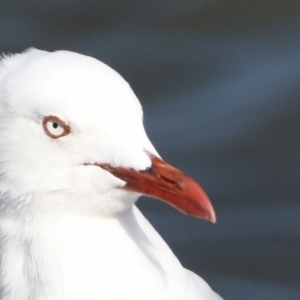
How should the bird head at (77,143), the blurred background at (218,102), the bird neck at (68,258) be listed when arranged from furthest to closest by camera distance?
the blurred background at (218,102)
the bird neck at (68,258)
the bird head at (77,143)

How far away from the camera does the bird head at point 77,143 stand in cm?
400

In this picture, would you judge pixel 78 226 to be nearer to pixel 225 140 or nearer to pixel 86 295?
pixel 86 295

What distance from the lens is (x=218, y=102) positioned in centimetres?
669

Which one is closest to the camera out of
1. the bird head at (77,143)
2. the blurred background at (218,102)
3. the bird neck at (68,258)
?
the bird head at (77,143)

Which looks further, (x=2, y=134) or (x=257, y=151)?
(x=257, y=151)

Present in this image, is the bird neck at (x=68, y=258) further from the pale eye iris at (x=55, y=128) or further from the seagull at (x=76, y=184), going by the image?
the pale eye iris at (x=55, y=128)

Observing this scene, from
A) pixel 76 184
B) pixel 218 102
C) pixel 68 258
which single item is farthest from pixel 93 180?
pixel 218 102

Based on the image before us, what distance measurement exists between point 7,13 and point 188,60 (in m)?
1.28

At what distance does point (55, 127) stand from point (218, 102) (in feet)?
9.09

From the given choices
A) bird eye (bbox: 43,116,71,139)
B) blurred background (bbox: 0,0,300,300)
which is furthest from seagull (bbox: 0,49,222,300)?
blurred background (bbox: 0,0,300,300)

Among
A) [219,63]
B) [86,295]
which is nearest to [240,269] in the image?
[219,63]

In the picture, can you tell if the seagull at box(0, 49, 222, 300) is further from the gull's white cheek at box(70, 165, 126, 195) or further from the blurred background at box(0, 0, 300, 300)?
the blurred background at box(0, 0, 300, 300)

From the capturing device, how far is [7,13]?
24.1 feet

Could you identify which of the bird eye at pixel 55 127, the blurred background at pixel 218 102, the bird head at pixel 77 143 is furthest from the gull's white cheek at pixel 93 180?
the blurred background at pixel 218 102
